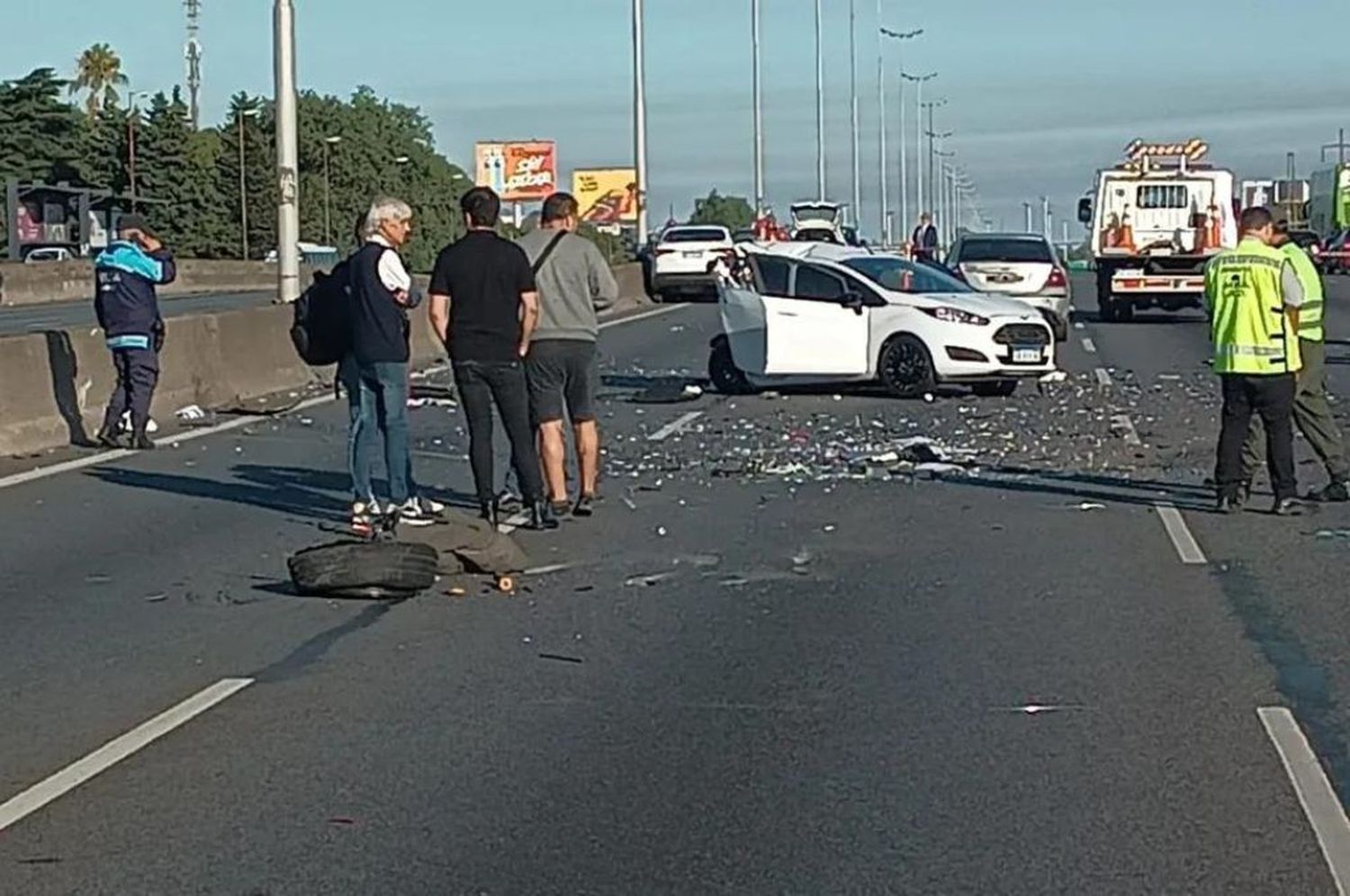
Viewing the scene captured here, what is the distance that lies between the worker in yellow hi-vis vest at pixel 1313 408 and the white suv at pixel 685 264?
37.3m

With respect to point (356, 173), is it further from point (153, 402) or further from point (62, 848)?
point (62, 848)

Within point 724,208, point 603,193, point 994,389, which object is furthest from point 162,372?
point 724,208

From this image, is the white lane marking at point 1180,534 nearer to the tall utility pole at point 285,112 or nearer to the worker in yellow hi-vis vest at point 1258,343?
the worker in yellow hi-vis vest at point 1258,343

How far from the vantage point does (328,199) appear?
417 feet

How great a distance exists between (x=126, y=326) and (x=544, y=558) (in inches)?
260

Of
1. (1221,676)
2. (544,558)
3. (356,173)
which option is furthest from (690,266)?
(356,173)

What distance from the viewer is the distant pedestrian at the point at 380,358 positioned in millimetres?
13008

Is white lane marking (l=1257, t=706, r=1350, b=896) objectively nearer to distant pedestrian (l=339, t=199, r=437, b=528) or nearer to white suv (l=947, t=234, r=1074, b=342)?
distant pedestrian (l=339, t=199, r=437, b=528)

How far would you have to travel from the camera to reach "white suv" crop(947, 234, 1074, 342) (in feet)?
113

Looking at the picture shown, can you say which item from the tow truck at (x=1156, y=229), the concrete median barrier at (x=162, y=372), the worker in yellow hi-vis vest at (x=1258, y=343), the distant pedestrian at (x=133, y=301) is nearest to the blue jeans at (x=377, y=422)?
the worker in yellow hi-vis vest at (x=1258, y=343)

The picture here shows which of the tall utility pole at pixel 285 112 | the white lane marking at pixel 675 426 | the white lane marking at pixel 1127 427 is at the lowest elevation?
the white lane marking at pixel 1127 427

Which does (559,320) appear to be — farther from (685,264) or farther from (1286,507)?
(685,264)

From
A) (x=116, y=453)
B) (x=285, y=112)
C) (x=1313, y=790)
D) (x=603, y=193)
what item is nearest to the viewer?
(x=1313, y=790)

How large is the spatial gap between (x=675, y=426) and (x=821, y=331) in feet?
10.6
